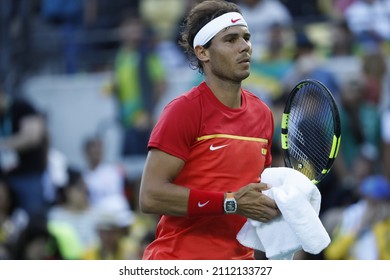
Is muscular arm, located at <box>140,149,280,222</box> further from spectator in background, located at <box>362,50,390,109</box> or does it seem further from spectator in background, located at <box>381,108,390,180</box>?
spectator in background, located at <box>362,50,390,109</box>

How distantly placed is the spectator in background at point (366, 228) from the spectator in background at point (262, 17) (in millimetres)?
2811

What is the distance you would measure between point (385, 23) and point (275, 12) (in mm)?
1331

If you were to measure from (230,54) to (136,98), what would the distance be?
6876 millimetres

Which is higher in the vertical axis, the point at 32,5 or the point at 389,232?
the point at 32,5

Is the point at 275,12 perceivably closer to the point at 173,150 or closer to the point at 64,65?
the point at 64,65

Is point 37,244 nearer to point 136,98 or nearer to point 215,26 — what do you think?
point 136,98

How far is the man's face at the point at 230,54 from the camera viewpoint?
6.11 metres

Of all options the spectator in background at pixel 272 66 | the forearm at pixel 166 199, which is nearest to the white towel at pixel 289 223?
the forearm at pixel 166 199

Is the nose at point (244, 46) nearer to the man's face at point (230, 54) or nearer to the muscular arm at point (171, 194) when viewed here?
the man's face at point (230, 54)

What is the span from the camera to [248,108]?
626 centimetres

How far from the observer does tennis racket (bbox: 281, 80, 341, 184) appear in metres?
6.12

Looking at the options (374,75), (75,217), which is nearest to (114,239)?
(75,217)
